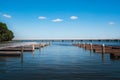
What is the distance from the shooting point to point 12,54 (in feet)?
146

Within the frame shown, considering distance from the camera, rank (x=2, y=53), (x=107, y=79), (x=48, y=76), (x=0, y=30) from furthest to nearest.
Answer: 1. (x=0, y=30)
2. (x=2, y=53)
3. (x=48, y=76)
4. (x=107, y=79)

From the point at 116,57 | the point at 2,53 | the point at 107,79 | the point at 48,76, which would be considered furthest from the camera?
the point at 2,53

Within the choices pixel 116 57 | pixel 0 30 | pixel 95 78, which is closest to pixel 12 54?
pixel 116 57

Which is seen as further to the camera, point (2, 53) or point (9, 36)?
point (9, 36)

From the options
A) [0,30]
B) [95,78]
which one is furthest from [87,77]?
[0,30]

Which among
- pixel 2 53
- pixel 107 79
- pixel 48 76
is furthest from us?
pixel 2 53

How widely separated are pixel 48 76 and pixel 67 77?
1757 millimetres

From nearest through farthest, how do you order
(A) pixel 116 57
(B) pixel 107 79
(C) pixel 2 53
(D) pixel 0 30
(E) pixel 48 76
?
(B) pixel 107 79, (E) pixel 48 76, (A) pixel 116 57, (C) pixel 2 53, (D) pixel 0 30

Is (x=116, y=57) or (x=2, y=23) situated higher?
(x=2, y=23)

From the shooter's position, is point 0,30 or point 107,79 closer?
point 107,79

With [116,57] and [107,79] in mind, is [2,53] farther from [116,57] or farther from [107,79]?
[107,79]

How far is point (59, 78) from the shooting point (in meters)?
21.2

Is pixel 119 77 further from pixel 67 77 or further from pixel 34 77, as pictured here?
pixel 34 77

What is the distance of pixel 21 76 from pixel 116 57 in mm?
24106
